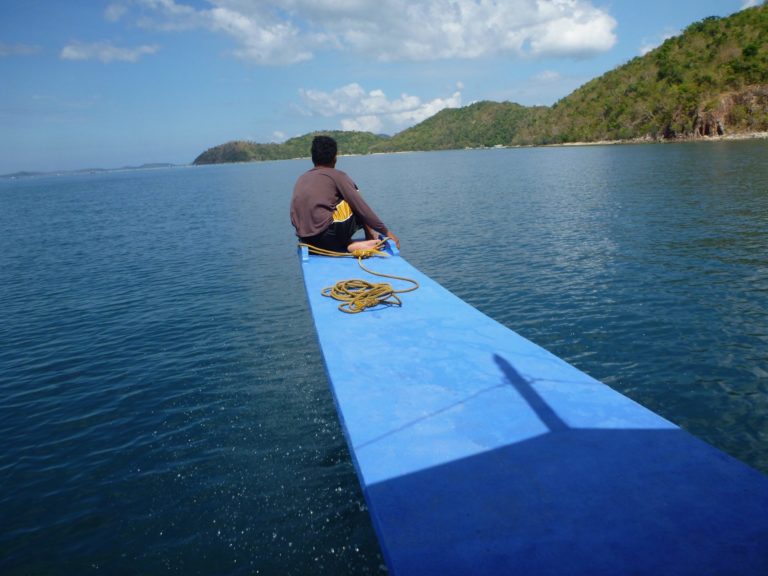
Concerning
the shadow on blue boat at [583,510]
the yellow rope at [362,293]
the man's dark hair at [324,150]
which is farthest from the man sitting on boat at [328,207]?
the shadow on blue boat at [583,510]

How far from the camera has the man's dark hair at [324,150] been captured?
8.50 metres

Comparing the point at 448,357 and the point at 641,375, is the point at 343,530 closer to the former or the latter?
the point at 448,357

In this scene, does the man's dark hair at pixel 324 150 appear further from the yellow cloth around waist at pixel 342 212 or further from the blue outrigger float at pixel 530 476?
the blue outrigger float at pixel 530 476

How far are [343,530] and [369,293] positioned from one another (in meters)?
2.84

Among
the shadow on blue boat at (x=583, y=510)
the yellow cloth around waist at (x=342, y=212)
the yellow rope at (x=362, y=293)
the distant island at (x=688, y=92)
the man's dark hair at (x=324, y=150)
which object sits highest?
the distant island at (x=688, y=92)

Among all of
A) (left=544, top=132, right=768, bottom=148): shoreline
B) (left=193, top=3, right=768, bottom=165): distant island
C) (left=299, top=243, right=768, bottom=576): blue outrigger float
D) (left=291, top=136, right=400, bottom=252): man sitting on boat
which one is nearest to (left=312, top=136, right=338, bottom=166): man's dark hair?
(left=291, top=136, right=400, bottom=252): man sitting on boat

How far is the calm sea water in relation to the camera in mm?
4930

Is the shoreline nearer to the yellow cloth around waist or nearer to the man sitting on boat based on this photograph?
the man sitting on boat

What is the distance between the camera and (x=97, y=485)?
5.76 meters

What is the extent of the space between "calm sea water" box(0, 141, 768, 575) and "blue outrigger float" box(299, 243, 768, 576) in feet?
6.06

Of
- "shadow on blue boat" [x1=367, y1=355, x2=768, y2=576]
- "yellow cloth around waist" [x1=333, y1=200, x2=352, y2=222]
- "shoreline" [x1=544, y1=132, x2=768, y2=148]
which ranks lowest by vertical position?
"shadow on blue boat" [x1=367, y1=355, x2=768, y2=576]

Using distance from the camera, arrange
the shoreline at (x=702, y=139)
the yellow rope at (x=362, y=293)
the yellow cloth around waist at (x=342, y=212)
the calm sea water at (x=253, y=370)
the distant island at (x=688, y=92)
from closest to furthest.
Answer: the calm sea water at (x=253, y=370) → the yellow rope at (x=362, y=293) → the yellow cloth around waist at (x=342, y=212) → the shoreline at (x=702, y=139) → the distant island at (x=688, y=92)

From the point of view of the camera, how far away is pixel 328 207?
8547 mm

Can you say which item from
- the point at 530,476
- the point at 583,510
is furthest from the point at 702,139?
the point at 583,510
